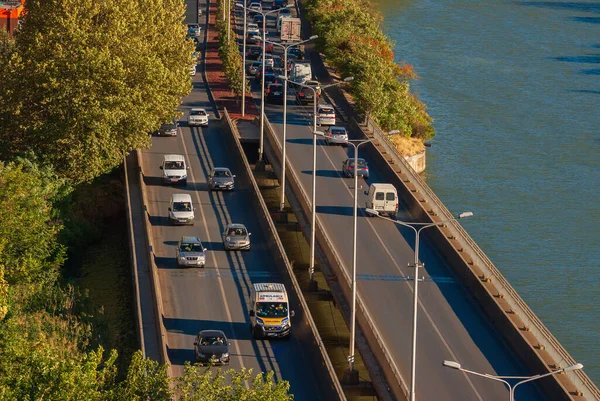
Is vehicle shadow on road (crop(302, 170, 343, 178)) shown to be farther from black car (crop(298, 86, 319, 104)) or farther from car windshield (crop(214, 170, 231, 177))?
black car (crop(298, 86, 319, 104))

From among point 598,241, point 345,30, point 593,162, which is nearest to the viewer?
point 598,241

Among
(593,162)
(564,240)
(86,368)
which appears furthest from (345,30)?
(86,368)

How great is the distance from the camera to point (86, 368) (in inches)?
1321

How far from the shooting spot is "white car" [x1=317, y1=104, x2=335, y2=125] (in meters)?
86.8

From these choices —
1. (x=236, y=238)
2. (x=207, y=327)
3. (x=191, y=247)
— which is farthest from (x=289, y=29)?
(x=207, y=327)

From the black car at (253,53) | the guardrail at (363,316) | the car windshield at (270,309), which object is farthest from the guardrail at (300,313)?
the black car at (253,53)

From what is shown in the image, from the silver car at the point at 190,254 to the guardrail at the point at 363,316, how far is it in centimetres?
601

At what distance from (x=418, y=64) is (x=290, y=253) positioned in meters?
56.8

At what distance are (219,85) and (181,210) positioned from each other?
125ft

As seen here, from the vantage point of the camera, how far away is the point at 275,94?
96250mm

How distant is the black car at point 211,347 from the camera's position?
1895 inches

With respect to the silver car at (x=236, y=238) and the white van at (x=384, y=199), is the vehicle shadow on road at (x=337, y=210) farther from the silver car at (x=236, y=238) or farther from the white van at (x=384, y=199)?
the silver car at (x=236, y=238)

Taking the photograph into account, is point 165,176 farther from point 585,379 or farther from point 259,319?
point 585,379

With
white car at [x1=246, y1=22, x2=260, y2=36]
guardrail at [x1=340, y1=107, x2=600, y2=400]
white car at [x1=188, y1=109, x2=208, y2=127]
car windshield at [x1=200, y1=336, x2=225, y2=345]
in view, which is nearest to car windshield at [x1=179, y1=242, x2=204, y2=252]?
car windshield at [x1=200, y1=336, x2=225, y2=345]
